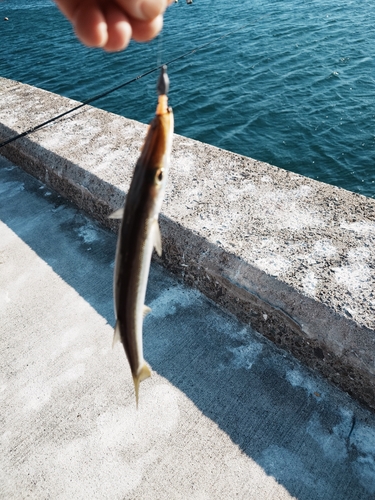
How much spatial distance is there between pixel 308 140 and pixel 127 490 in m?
9.39

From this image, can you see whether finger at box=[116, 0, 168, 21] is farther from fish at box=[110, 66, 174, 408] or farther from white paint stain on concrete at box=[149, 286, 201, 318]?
white paint stain on concrete at box=[149, 286, 201, 318]

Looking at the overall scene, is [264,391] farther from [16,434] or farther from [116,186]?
[116,186]

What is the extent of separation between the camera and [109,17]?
1241mm

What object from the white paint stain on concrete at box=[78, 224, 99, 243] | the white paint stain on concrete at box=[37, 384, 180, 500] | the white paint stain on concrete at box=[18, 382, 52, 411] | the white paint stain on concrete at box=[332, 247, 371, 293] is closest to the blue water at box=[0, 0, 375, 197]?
the white paint stain on concrete at box=[78, 224, 99, 243]

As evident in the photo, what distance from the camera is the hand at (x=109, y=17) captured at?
4.00 ft

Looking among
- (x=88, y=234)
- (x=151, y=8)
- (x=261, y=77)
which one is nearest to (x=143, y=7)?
(x=151, y=8)

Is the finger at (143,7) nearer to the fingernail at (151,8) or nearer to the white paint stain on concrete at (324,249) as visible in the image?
the fingernail at (151,8)

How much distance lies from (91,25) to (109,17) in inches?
2.6

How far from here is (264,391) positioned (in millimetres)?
3307

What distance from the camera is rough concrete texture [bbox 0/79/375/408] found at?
10.2 ft

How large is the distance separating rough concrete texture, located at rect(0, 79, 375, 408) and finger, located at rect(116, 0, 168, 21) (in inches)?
94.5

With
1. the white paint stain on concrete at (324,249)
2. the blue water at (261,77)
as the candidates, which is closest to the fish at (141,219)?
the white paint stain on concrete at (324,249)

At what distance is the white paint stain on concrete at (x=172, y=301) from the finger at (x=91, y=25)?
299cm

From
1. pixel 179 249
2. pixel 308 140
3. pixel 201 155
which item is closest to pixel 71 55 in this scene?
pixel 308 140
